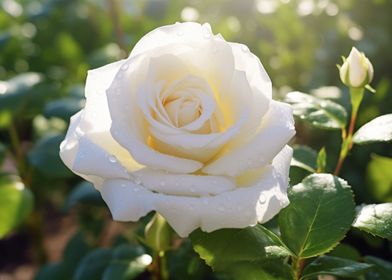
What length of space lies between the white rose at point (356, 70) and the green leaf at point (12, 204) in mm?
722

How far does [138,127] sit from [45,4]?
1537mm

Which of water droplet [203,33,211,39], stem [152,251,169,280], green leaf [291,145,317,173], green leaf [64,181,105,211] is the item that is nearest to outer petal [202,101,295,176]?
water droplet [203,33,211,39]

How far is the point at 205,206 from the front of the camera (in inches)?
23.0

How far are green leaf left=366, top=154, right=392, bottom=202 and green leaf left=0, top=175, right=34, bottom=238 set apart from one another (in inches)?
26.1

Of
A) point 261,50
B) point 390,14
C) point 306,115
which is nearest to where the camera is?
point 306,115

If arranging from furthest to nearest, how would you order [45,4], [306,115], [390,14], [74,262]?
[45,4]
[390,14]
[74,262]
[306,115]

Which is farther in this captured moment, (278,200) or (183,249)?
(183,249)

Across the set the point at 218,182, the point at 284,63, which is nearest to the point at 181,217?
the point at 218,182

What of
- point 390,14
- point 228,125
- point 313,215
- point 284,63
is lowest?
point 284,63

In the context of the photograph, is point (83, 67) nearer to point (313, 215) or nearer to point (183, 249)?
Result: point (183, 249)

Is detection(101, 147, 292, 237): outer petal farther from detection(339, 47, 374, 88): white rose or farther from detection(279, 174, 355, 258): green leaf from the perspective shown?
detection(339, 47, 374, 88): white rose

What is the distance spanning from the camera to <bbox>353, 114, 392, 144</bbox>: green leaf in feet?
2.41

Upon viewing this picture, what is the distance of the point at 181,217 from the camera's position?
22.9 inches

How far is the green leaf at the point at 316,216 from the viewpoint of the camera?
2.18 feet
